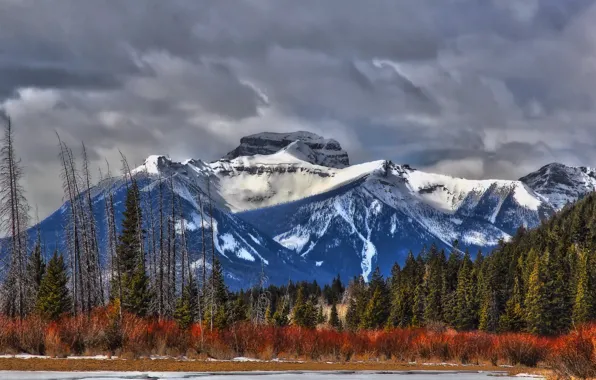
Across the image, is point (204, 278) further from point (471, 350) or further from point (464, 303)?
point (464, 303)

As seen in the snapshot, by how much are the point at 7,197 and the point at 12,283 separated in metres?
10.6

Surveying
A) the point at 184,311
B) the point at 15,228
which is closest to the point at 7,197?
the point at 15,228

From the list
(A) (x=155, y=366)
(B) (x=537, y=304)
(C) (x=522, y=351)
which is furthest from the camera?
(B) (x=537, y=304)

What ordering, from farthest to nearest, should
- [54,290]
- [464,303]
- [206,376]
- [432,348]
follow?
[464,303] < [54,290] < [432,348] < [206,376]

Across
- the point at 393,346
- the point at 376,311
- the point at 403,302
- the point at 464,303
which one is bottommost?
the point at 393,346

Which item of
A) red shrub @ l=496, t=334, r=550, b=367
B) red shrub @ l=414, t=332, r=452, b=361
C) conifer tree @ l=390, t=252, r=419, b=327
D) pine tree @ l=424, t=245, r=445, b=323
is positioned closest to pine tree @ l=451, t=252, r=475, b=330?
pine tree @ l=424, t=245, r=445, b=323

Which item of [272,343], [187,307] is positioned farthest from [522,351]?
[187,307]

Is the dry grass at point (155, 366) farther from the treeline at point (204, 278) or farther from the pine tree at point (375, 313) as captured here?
the pine tree at point (375, 313)

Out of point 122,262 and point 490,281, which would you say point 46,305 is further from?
point 490,281

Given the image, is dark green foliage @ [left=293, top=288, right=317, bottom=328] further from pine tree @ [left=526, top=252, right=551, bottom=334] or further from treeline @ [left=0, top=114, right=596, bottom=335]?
pine tree @ [left=526, top=252, right=551, bottom=334]

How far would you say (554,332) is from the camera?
10319 cm

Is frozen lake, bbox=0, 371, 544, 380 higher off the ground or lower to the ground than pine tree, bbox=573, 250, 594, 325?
lower

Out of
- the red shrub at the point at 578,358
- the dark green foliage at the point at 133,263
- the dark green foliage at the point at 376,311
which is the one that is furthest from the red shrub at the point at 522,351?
the dark green foliage at the point at 376,311

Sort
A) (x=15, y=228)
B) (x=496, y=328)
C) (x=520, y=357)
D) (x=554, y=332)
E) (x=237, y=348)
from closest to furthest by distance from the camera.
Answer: (x=237, y=348)
(x=520, y=357)
(x=15, y=228)
(x=554, y=332)
(x=496, y=328)
